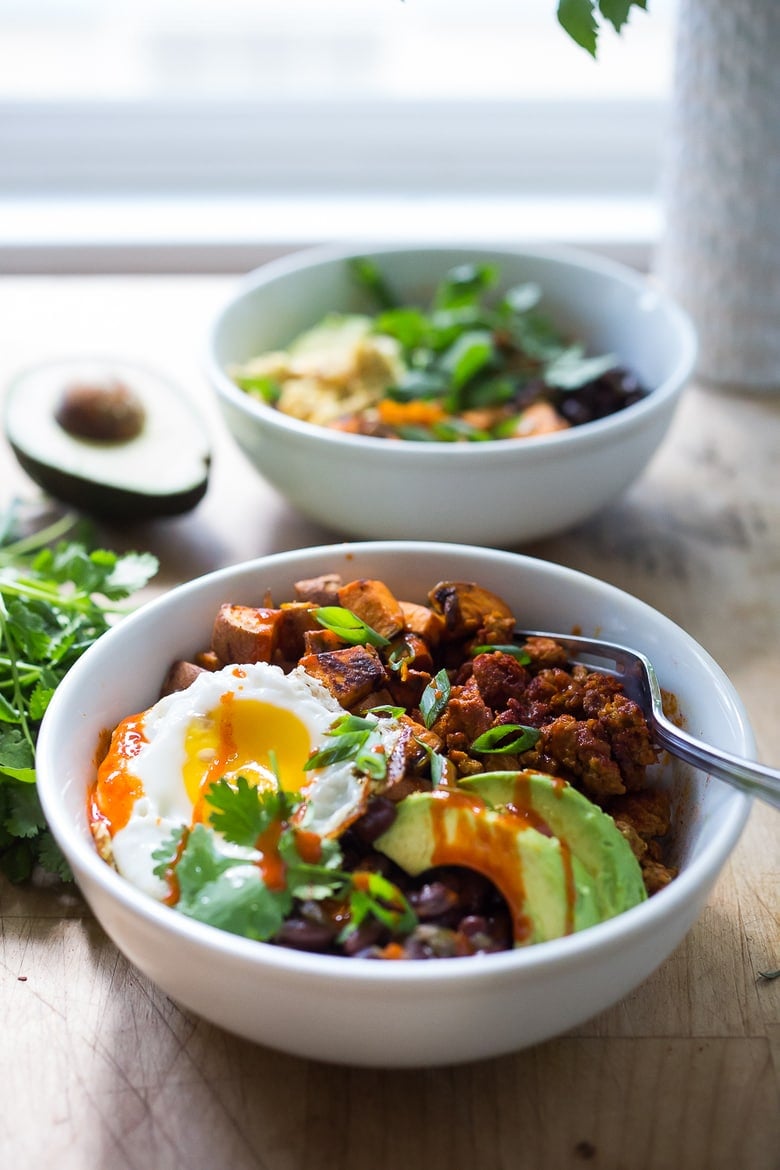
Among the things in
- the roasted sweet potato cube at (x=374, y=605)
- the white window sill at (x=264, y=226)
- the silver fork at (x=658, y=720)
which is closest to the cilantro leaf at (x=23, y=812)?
the roasted sweet potato cube at (x=374, y=605)

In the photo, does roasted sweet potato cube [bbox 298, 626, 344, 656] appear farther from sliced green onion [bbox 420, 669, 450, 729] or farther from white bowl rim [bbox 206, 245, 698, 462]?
white bowl rim [bbox 206, 245, 698, 462]

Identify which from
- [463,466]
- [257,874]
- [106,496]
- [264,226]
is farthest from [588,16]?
[264,226]

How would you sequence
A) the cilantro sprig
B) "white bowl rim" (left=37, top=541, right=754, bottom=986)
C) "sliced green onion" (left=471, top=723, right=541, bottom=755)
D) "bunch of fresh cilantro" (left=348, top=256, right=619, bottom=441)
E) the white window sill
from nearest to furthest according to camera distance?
"white bowl rim" (left=37, top=541, right=754, bottom=986)
the cilantro sprig
"sliced green onion" (left=471, top=723, right=541, bottom=755)
"bunch of fresh cilantro" (left=348, top=256, right=619, bottom=441)
the white window sill

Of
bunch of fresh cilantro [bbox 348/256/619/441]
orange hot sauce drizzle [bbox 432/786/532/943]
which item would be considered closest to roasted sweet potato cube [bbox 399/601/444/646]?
orange hot sauce drizzle [bbox 432/786/532/943]

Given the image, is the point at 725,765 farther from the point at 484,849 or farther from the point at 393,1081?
the point at 393,1081

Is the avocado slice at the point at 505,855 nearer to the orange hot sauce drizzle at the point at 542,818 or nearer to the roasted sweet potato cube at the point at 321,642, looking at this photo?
the orange hot sauce drizzle at the point at 542,818

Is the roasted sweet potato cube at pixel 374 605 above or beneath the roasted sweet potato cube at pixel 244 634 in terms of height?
above
